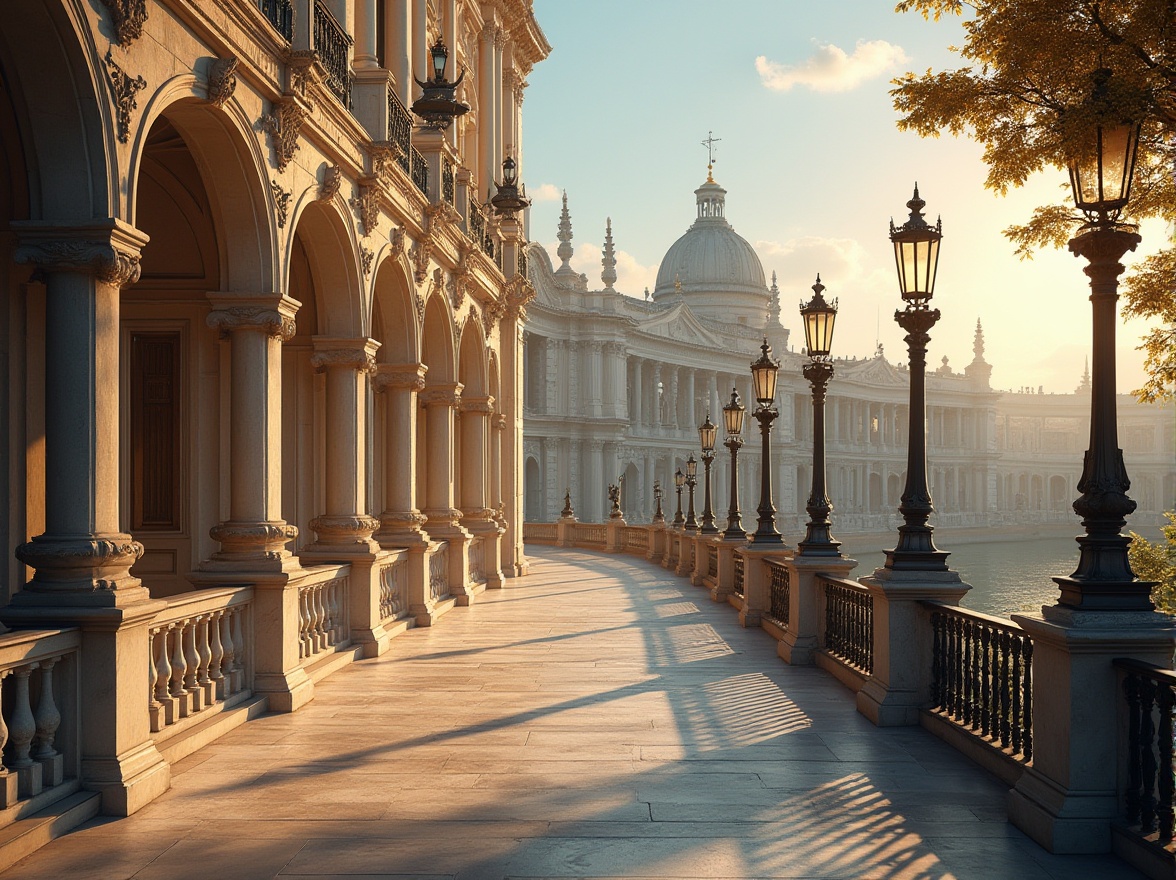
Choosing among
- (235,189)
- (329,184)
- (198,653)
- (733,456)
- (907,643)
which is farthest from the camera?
(733,456)

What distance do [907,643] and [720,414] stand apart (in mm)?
82274

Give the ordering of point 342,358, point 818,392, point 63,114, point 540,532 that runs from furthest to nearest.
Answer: point 540,532 → point 818,392 → point 342,358 → point 63,114

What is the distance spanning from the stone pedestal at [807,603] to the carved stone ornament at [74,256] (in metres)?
9.42

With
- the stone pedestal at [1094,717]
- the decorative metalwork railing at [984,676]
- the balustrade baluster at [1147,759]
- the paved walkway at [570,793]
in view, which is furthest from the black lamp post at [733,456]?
the balustrade baluster at [1147,759]

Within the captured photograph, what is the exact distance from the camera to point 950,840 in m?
7.42

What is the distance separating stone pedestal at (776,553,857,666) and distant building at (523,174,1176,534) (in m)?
49.0

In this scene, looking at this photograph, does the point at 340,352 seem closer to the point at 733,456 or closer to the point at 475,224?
the point at 475,224

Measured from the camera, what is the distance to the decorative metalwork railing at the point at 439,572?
70.6ft

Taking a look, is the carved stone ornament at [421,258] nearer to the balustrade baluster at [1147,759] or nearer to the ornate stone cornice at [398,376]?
the ornate stone cornice at [398,376]

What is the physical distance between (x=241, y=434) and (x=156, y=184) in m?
4.26

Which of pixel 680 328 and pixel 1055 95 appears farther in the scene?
pixel 680 328

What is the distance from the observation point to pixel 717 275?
112625 mm

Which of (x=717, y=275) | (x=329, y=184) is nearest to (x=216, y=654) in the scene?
(x=329, y=184)

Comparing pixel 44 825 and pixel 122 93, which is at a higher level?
pixel 122 93
